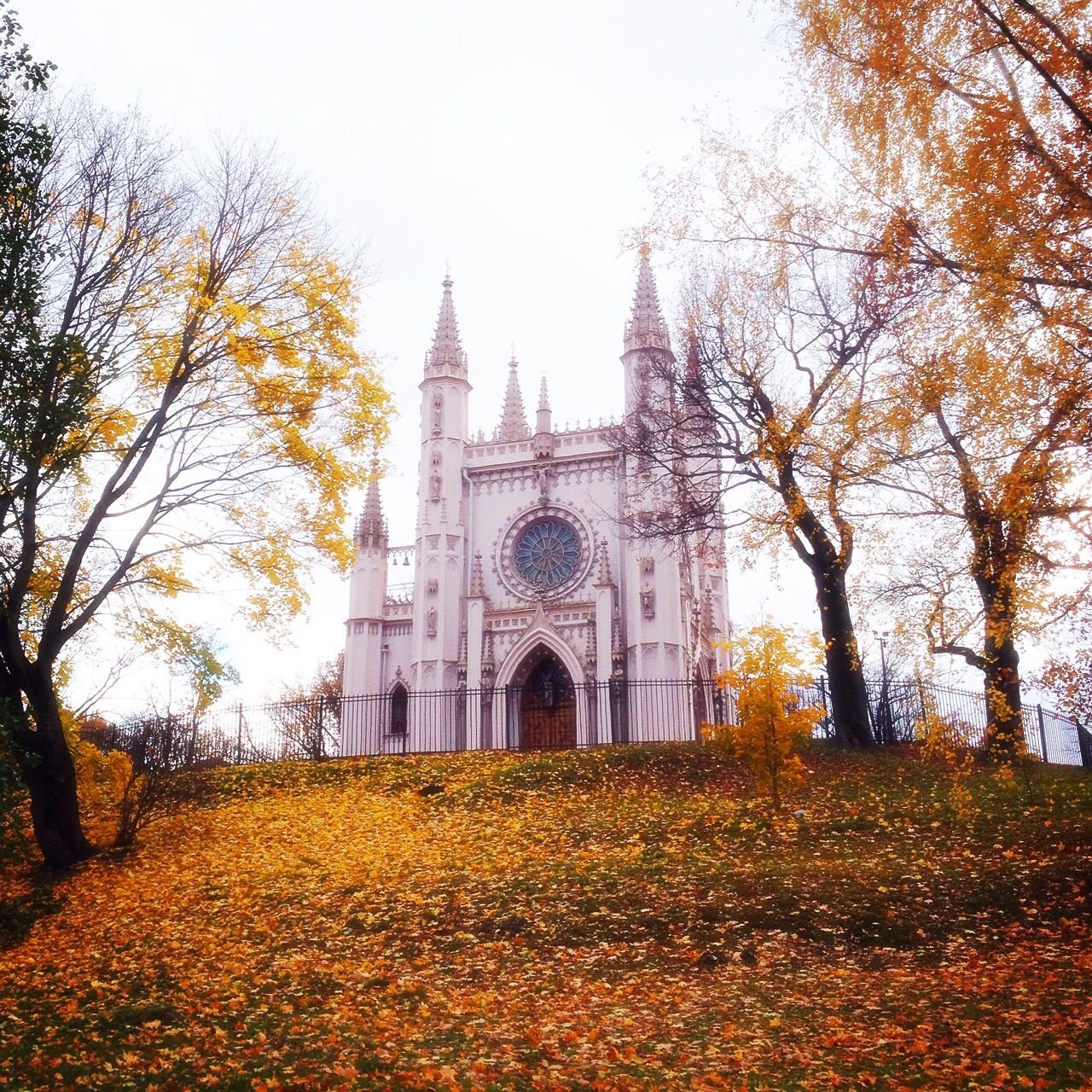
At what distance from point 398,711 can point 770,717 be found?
75.3 ft

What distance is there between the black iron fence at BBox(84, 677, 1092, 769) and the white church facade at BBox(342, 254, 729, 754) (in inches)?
3.0

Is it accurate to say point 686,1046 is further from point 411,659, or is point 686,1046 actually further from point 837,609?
point 411,659

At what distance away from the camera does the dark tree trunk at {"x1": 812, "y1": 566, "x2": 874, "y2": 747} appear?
19266 mm

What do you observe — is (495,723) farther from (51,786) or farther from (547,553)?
(51,786)

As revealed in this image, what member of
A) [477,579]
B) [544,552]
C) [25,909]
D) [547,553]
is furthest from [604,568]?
[25,909]

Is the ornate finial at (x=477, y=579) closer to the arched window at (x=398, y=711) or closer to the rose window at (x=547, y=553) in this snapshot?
the rose window at (x=547, y=553)

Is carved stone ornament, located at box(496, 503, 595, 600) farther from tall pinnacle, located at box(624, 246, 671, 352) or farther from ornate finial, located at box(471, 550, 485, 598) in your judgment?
tall pinnacle, located at box(624, 246, 671, 352)

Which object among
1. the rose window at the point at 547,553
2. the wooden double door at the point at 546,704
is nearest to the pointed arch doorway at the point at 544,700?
the wooden double door at the point at 546,704

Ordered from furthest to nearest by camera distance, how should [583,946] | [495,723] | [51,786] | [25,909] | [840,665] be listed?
[495,723] → [840,665] → [51,786] → [25,909] → [583,946]

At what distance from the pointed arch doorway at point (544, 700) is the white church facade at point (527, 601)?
5 cm

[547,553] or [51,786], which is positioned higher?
[547,553]

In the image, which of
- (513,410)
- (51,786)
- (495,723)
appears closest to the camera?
(51,786)

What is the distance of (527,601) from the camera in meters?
33.5

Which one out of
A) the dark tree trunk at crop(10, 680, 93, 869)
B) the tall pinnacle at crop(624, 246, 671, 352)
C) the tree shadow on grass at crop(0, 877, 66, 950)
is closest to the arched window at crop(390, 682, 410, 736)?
the tall pinnacle at crop(624, 246, 671, 352)
